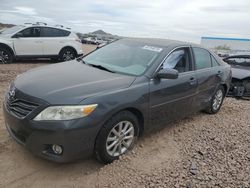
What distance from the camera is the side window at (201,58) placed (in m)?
5.22

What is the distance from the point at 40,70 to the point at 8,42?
25.7 ft

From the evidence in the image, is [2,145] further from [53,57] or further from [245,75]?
[53,57]

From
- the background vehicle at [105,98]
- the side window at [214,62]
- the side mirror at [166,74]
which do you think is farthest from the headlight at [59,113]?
the side window at [214,62]

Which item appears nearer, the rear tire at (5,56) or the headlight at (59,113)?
the headlight at (59,113)

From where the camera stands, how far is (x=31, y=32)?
11.7 m

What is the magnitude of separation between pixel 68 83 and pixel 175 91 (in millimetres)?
1757

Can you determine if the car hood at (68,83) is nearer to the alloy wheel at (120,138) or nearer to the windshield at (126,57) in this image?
the windshield at (126,57)

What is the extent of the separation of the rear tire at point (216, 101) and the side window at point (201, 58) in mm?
784

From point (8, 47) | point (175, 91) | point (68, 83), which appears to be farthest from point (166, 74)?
point (8, 47)

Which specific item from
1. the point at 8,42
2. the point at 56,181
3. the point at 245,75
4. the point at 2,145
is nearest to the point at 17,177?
the point at 56,181

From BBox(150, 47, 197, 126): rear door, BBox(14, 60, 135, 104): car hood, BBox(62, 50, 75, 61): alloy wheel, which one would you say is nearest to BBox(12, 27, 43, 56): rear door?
BBox(62, 50, 75, 61): alloy wheel

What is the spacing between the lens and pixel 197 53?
5.29m

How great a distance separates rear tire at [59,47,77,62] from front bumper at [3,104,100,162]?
31.0 feet

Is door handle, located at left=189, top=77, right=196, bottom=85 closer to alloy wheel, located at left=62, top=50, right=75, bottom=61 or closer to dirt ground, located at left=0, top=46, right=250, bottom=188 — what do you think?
dirt ground, located at left=0, top=46, right=250, bottom=188
